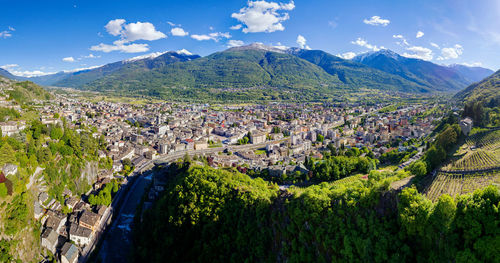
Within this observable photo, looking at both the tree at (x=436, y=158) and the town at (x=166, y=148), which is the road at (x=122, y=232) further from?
the tree at (x=436, y=158)

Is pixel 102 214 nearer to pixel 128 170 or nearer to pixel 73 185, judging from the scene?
pixel 73 185

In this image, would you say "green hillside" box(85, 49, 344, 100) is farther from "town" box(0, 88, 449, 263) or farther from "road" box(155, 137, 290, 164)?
"road" box(155, 137, 290, 164)

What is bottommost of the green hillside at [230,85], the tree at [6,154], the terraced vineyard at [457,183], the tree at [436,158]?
the tree at [6,154]

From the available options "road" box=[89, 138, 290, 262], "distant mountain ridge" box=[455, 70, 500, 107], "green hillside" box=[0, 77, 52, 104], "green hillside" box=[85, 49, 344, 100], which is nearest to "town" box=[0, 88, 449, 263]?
"road" box=[89, 138, 290, 262]

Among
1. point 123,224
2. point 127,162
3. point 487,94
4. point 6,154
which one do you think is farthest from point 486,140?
point 487,94

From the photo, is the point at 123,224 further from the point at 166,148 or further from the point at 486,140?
the point at 486,140

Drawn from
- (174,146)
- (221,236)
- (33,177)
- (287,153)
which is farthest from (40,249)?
(287,153)

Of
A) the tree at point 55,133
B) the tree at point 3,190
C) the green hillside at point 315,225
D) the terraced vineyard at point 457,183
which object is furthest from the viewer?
the tree at point 55,133

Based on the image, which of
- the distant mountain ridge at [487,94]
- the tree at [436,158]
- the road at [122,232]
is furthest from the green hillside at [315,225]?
the distant mountain ridge at [487,94]
